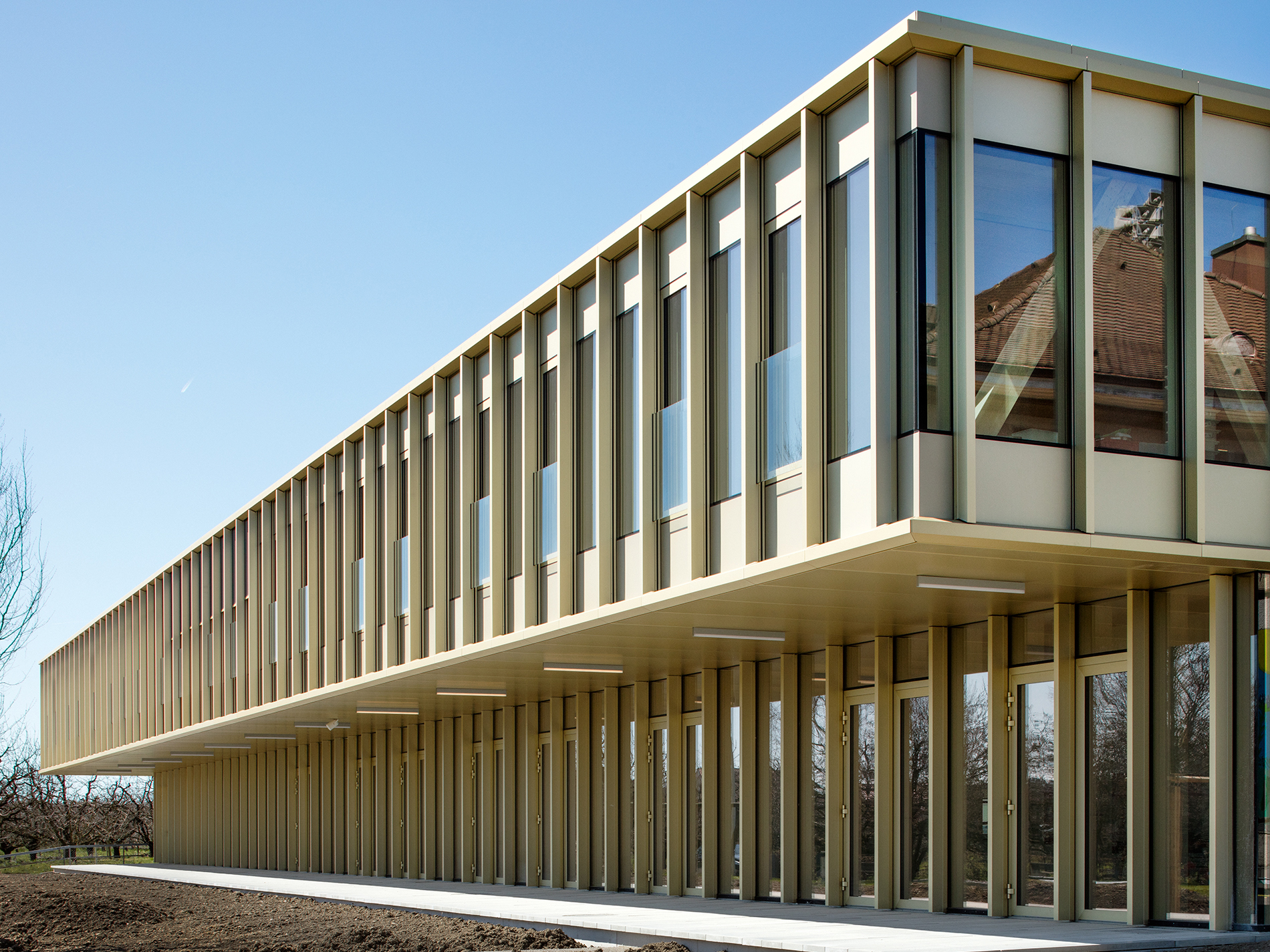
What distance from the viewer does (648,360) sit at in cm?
1752

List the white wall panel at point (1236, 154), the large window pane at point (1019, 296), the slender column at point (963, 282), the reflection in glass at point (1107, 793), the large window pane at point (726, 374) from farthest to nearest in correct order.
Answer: the large window pane at point (726, 374) < the reflection in glass at point (1107, 793) < the white wall panel at point (1236, 154) < the large window pane at point (1019, 296) < the slender column at point (963, 282)

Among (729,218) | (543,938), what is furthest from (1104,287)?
(543,938)

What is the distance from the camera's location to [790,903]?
18406 millimetres

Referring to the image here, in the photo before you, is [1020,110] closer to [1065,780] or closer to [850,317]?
[850,317]

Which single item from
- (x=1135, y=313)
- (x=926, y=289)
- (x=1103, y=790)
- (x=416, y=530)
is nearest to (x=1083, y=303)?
(x=1135, y=313)

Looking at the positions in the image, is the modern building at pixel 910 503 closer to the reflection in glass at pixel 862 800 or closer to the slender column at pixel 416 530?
the reflection in glass at pixel 862 800

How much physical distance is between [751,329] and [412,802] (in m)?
18.8

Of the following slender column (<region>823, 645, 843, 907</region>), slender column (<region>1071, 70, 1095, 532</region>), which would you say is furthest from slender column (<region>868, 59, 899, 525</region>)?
slender column (<region>823, 645, 843, 907</region>)

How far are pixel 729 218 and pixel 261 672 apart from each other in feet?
69.6

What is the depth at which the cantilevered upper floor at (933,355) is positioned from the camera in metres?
12.6

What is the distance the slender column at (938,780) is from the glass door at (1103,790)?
1999mm

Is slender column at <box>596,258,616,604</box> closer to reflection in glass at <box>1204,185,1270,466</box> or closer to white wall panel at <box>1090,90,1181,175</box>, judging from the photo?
white wall panel at <box>1090,90,1181,175</box>

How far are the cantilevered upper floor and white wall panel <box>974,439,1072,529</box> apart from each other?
0.9 inches

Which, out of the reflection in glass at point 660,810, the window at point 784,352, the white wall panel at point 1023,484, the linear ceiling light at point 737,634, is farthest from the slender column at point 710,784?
the white wall panel at point 1023,484
